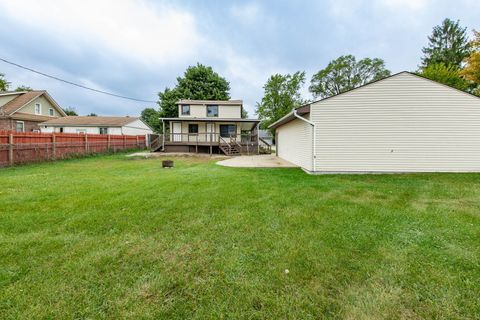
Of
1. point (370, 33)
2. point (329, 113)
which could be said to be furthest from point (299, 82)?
point (329, 113)

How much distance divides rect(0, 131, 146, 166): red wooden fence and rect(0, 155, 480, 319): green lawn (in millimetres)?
6931

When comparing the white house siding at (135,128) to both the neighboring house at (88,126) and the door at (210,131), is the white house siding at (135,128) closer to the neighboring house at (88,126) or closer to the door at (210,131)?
the neighboring house at (88,126)

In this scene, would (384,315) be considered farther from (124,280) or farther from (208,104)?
(208,104)

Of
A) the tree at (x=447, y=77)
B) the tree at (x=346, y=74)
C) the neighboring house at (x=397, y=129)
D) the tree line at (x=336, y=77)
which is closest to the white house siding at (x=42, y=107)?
the tree line at (x=336, y=77)

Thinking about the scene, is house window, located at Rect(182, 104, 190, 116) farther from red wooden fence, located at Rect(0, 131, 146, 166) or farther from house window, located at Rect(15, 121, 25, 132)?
house window, located at Rect(15, 121, 25, 132)

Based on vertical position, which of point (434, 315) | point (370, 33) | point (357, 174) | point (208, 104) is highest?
point (370, 33)

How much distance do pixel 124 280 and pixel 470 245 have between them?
165 inches

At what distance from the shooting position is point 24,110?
2167 centimetres

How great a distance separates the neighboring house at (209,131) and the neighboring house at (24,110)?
14.0 metres

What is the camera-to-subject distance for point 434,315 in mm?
1745

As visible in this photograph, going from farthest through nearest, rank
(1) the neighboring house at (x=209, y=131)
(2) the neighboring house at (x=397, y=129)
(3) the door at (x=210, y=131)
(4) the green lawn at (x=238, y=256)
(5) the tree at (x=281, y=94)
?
(5) the tree at (x=281, y=94)
(3) the door at (x=210, y=131)
(1) the neighboring house at (x=209, y=131)
(2) the neighboring house at (x=397, y=129)
(4) the green lawn at (x=238, y=256)

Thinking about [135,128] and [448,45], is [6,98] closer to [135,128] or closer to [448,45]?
[135,128]

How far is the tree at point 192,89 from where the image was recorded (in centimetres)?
3028

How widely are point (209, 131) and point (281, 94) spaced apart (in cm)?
1851
